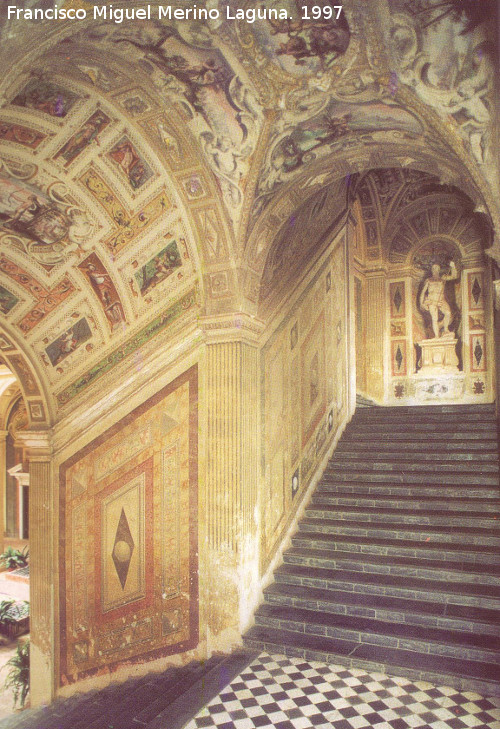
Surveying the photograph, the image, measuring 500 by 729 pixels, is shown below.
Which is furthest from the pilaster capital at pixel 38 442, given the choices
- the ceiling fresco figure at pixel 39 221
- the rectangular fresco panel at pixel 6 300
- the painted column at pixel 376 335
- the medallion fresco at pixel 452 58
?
the painted column at pixel 376 335

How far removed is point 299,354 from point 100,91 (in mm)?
4047

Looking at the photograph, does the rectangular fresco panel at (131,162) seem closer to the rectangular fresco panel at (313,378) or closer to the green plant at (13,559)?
the rectangular fresco panel at (313,378)

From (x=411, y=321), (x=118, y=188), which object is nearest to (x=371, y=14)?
(x=118, y=188)

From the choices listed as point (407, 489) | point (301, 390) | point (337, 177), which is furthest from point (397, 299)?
point (337, 177)

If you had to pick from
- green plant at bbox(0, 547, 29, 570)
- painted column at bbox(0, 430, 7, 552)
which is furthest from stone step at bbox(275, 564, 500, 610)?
painted column at bbox(0, 430, 7, 552)

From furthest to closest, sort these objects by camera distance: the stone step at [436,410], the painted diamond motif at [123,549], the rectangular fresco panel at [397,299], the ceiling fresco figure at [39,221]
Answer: the rectangular fresco panel at [397,299]
the stone step at [436,410]
the painted diamond motif at [123,549]
the ceiling fresco figure at [39,221]

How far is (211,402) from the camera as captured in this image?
591 centimetres

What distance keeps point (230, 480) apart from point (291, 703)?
2108 millimetres

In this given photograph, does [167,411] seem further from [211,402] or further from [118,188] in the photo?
[118,188]

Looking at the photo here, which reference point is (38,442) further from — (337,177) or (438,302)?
(438,302)

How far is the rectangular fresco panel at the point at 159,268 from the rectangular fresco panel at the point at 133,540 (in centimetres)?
111

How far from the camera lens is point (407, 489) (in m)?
7.18

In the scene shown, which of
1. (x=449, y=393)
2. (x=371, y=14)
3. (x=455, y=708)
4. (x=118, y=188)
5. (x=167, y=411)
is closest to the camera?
(x=371, y=14)

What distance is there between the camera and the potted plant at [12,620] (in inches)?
399
